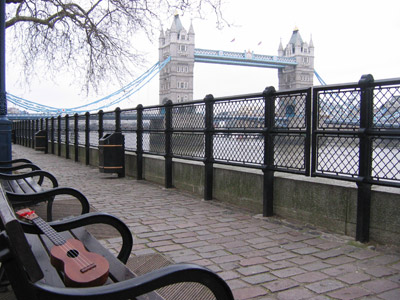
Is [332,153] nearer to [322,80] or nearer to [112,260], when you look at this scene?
[112,260]

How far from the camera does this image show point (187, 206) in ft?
19.6

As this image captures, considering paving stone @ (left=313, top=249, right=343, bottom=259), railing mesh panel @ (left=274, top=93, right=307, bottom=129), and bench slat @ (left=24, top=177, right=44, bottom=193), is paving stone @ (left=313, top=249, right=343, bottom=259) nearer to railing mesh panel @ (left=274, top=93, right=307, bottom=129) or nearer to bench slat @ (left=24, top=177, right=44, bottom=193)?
railing mesh panel @ (left=274, top=93, right=307, bottom=129)

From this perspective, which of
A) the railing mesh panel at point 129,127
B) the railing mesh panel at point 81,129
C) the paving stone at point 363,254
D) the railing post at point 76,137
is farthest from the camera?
the railing post at point 76,137

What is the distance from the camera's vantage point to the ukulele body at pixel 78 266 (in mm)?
1669

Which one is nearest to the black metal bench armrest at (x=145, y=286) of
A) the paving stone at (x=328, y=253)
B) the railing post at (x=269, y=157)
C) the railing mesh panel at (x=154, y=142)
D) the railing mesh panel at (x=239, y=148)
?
the paving stone at (x=328, y=253)

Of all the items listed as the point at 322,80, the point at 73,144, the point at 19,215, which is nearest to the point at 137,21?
the point at 73,144

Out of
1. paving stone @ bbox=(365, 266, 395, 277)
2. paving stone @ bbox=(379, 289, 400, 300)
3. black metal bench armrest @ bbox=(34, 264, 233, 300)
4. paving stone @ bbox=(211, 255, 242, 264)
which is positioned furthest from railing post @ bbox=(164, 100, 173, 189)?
black metal bench armrest @ bbox=(34, 264, 233, 300)

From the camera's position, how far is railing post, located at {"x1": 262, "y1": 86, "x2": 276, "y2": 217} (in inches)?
200

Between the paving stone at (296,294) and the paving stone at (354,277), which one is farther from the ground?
the paving stone at (354,277)

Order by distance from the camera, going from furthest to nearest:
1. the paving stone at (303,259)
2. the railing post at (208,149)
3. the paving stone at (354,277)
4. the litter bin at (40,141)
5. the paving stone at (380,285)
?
the litter bin at (40,141), the railing post at (208,149), the paving stone at (303,259), the paving stone at (354,277), the paving stone at (380,285)

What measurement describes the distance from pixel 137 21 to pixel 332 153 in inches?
405

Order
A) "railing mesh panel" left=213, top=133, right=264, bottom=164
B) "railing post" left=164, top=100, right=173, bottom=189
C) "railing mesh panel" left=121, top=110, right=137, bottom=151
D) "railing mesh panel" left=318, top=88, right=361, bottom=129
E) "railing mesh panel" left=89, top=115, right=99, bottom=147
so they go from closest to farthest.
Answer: "railing mesh panel" left=318, top=88, right=361, bottom=129 → "railing mesh panel" left=213, top=133, right=264, bottom=164 → "railing post" left=164, top=100, right=173, bottom=189 → "railing mesh panel" left=121, top=110, right=137, bottom=151 → "railing mesh panel" left=89, top=115, right=99, bottom=147

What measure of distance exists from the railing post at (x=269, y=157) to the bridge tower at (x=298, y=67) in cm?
10617

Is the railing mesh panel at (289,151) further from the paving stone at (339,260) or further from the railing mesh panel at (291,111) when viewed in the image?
the paving stone at (339,260)
